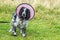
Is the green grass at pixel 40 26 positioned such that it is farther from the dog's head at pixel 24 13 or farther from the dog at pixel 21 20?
the dog's head at pixel 24 13

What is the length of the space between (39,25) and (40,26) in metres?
0.29

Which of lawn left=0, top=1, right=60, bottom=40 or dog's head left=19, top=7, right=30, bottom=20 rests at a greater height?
dog's head left=19, top=7, right=30, bottom=20

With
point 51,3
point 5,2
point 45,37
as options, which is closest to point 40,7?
point 51,3

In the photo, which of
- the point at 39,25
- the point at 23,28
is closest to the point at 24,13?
the point at 23,28

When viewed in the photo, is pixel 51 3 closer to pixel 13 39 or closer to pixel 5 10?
pixel 5 10

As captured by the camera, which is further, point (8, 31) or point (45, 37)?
point (8, 31)

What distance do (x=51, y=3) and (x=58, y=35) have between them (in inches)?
253

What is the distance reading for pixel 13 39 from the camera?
9.91 meters

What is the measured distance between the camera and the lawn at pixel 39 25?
1044 centimetres

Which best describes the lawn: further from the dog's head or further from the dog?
the dog's head

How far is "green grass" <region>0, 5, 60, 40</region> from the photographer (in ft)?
34.2

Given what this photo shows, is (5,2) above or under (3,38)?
above

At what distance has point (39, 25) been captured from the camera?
42.2ft

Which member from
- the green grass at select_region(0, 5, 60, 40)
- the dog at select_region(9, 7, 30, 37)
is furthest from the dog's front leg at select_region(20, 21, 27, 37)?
the green grass at select_region(0, 5, 60, 40)
